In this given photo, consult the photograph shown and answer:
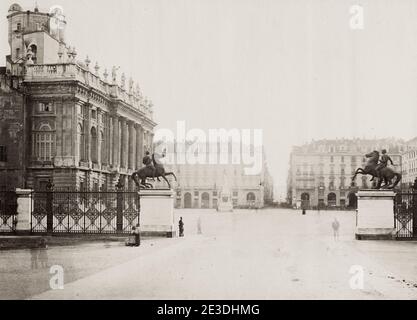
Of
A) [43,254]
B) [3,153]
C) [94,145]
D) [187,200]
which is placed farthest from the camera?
[187,200]

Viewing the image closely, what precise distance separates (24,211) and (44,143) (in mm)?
27099

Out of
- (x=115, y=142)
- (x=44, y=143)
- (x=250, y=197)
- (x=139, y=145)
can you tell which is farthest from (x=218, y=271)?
(x=250, y=197)

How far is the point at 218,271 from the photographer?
13.1m

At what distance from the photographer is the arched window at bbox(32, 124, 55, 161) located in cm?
4944

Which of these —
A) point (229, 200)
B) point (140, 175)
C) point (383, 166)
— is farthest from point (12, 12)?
→ point (383, 166)

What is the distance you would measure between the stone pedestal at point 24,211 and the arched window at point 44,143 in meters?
26.6

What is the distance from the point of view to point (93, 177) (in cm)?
5372

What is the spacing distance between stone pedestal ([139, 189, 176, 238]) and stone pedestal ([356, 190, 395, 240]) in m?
7.01

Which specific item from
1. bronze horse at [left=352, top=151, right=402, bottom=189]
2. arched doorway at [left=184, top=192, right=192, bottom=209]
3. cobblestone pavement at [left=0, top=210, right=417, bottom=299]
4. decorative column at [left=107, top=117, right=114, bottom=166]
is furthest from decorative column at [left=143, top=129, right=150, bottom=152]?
cobblestone pavement at [left=0, top=210, right=417, bottom=299]

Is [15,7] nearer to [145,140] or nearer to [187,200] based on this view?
[145,140]

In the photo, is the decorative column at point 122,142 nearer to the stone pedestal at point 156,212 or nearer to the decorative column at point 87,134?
the decorative column at point 87,134

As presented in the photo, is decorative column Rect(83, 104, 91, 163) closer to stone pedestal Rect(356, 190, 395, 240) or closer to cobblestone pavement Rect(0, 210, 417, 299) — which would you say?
cobblestone pavement Rect(0, 210, 417, 299)

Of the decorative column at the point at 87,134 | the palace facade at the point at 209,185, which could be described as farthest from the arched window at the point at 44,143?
the palace facade at the point at 209,185
